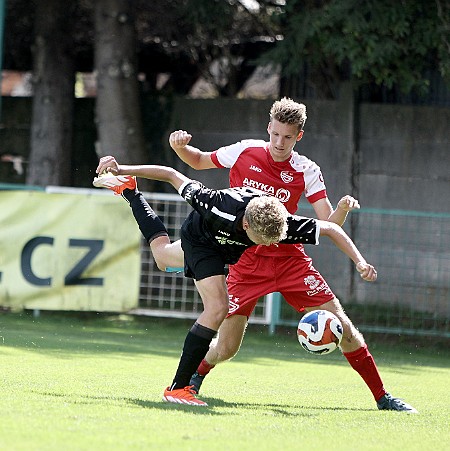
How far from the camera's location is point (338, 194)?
1499 cm

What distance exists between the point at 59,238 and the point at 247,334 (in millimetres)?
2611

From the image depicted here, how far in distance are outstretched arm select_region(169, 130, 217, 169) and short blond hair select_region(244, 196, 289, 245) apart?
114cm

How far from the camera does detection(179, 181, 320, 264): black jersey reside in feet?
21.6

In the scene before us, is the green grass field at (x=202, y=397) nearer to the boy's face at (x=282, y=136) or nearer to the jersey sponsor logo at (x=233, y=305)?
the jersey sponsor logo at (x=233, y=305)

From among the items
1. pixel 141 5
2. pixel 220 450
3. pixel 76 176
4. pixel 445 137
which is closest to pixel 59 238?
pixel 76 176

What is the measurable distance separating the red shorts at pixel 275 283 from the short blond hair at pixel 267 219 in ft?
3.40

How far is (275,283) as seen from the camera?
292 inches

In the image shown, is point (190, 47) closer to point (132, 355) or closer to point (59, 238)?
point (59, 238)

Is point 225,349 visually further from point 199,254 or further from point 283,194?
point 283,194

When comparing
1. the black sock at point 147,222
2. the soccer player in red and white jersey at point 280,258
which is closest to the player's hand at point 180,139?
the soccer player in red and white jersey at point 280,258

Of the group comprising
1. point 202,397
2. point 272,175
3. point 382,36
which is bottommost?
point 202,397

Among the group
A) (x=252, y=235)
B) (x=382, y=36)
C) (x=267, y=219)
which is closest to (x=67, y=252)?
(x=382, y=36)

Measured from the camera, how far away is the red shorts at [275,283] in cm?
736

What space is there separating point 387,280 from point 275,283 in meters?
6.18
